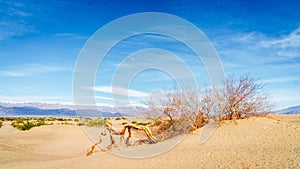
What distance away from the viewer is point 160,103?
52.2ft

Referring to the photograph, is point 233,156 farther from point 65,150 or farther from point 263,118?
point 65,150

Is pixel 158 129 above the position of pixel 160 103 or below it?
below

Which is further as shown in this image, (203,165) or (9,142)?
(9,142)

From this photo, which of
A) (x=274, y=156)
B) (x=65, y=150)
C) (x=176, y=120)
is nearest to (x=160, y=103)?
(x=176, y=120)

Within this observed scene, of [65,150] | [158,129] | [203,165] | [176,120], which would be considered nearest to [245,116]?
[176,120]

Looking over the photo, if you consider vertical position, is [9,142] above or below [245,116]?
below

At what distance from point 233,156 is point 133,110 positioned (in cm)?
762

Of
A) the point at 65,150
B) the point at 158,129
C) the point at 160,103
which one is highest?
the point at 160,103

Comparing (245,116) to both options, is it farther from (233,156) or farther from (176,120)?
(233,156)

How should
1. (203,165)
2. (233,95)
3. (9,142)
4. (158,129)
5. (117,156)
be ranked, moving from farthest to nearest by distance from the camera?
(9,142) < (158,129) < (233,95) < (117,156) < (203,165)

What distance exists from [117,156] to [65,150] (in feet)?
25.6

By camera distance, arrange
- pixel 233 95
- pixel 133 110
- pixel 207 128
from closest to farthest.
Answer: pixel 207 128 → pixel 233 95 → pixel 133 110

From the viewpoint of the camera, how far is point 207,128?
→ 13.8m

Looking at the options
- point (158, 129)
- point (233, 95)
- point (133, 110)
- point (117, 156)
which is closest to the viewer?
point (117, 156)
